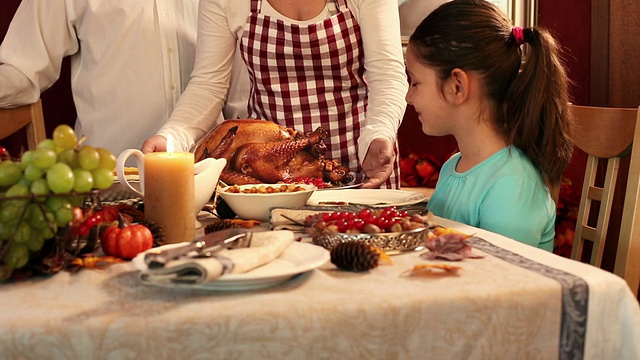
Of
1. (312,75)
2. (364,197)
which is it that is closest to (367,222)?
(364,197)

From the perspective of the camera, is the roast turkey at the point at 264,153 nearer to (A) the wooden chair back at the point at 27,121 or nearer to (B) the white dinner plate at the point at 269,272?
(B) the white dinner plate at the point at 269,272

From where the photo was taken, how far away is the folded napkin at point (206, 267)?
75 cm

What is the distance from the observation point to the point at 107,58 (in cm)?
A: 247

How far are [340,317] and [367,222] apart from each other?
268 millimetres

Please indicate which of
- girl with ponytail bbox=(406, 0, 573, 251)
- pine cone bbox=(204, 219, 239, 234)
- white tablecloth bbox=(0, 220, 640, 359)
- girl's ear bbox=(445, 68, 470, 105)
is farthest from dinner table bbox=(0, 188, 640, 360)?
girl's ear bbox=(445, 68, 470, 105)

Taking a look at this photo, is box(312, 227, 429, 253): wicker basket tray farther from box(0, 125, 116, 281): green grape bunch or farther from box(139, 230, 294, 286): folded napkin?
box(0, 125, 116, 281): green grape bunch

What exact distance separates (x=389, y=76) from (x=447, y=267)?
50.9 inches

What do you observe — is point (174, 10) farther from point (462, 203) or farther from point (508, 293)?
point (508, 293)

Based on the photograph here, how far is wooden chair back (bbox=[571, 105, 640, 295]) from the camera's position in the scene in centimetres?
141

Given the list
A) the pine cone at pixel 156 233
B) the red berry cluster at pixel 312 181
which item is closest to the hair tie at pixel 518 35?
the red berry cluster at pixel 312 181

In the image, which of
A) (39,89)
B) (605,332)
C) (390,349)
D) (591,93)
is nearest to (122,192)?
(390,349)

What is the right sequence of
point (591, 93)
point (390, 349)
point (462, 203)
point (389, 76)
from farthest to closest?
1. point (591, 93)
2. point (389, 76)
3. point (462, 203)
4. point (390, 349)

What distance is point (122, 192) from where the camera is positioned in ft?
4.48

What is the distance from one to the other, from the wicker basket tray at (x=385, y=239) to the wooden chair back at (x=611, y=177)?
592 millimetres
